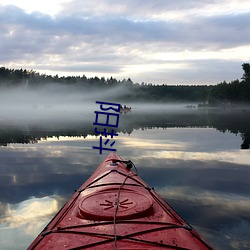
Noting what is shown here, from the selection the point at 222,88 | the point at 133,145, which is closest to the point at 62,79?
the point at 222,88

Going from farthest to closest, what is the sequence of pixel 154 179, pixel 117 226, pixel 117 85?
1. pixel 117 85
2. pixel 154 179
3. pixel 117 226

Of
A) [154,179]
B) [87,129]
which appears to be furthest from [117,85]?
[154,179]

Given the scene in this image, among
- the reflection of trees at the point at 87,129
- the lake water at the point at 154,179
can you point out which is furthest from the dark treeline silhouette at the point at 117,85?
the lake water at the point at 154,179

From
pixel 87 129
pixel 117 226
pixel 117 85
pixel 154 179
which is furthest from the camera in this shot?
pixel 117 85

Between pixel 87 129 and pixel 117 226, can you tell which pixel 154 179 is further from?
pixel 87 129

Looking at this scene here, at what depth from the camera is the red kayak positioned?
4.23 metres

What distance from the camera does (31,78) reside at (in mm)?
152375

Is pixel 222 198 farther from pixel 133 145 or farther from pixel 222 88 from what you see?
pixel 222 88

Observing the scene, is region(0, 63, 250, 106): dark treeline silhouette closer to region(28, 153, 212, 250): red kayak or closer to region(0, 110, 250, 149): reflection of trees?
region(0, 110, 250, 149): reflection of trees

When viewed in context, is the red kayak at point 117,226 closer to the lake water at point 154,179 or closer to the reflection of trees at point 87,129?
the lake water at point 154,179

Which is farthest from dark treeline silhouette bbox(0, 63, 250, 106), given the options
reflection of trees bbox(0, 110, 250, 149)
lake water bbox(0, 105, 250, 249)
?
lake water bbox(0, 105, 250, 249)

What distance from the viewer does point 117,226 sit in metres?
4.67

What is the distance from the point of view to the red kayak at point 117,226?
423 cm

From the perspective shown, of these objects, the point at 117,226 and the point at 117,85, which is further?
the point at 117,85
